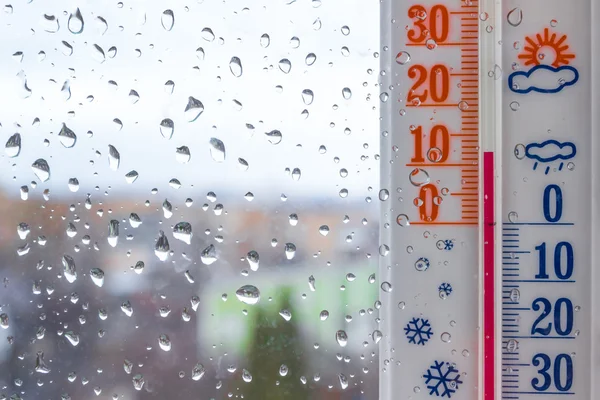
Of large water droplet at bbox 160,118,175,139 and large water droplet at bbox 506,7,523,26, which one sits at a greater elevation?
large water droplet at bbox 506,7,523,26

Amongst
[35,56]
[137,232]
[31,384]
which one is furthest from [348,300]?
[35,56]

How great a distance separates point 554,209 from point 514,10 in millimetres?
304

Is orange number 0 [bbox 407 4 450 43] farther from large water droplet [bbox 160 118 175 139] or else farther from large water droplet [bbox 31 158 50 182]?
large water droplet [bbox 31 158 50 182]

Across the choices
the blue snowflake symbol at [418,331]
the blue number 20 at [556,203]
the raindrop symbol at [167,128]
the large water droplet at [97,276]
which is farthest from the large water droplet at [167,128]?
the blue number 20 at [556,203]

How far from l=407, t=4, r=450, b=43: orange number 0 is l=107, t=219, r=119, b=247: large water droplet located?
0.52 meters

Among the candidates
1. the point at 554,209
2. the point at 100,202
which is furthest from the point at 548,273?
the point at 100,202

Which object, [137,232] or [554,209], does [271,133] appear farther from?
[554,209]

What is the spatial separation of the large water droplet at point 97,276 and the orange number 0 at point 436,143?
49cm

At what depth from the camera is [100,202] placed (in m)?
1.26

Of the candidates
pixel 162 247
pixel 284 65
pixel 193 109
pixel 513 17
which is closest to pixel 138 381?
pixel 162 247

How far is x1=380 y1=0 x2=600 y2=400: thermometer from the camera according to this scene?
1.26 metres

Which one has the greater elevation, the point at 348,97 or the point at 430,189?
the point at 348,97

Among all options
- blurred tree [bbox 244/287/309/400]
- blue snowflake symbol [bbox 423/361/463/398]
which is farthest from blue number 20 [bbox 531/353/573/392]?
blurred tree [bbox 244/287/309/400]

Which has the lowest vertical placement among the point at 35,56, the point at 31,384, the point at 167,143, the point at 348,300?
the point at 31,384
